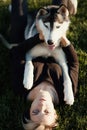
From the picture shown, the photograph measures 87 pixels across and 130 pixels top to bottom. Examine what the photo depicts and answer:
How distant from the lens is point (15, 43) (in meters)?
4.91

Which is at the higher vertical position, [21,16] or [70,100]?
[21,16]

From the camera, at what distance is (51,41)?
4156 mm

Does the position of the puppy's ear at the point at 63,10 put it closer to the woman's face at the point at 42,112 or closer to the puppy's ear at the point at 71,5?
the puppy's ear at the point at 71,5

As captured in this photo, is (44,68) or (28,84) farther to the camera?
(44,68)

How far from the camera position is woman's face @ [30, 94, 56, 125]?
3.75 metres

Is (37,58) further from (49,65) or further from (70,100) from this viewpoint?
(70,100)

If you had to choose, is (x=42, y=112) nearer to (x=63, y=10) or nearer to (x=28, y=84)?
(x=28, y=84)

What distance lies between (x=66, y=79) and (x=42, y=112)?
2.09 feet

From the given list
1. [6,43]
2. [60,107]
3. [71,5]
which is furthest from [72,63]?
[71,5]

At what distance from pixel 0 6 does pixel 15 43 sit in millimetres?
1010

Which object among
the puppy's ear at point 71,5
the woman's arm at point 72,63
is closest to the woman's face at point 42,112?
the woman's arm at point 72,63

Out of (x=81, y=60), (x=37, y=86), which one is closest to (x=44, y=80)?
(x=37, y=86)

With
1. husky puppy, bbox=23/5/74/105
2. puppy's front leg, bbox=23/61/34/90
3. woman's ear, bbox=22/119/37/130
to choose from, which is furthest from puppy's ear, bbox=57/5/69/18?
woman's ear, bbox=22/119/37/130

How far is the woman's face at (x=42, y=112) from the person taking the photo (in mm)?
3746
